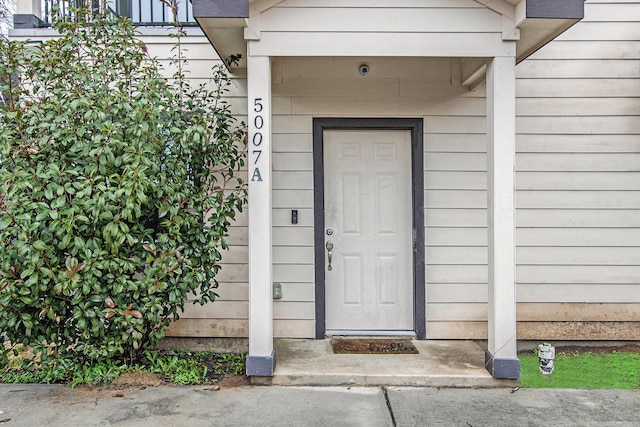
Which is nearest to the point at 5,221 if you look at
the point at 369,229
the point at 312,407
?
the point at 312,407

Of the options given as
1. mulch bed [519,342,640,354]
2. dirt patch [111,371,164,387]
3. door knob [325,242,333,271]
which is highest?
door knob [325,242,333,271]

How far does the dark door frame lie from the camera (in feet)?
15.9

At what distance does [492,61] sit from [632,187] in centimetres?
209

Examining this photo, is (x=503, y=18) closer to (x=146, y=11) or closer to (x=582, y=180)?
(x=582, y=180)

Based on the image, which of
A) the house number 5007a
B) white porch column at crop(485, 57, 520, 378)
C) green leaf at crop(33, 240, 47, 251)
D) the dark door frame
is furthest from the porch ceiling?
green leaf at crop(33, 240, 47, 251)

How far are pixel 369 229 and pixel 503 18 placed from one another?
215 centimetres

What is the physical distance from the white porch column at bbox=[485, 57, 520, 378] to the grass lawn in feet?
1.10

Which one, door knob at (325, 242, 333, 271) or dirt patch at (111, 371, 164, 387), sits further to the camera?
door knob at (325, 242, 333, 271)

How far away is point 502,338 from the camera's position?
380 cm

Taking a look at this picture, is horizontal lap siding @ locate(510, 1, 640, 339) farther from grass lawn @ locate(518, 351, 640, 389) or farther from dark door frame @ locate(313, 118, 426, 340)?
dark door frame @ locate(313, 118, 426, 340)

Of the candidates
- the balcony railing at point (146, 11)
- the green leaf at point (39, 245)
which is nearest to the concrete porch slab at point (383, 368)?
the green leaf at point (39, 245)

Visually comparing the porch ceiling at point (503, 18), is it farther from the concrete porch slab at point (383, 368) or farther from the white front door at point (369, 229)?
the concrete porch slab at point (383, 368)

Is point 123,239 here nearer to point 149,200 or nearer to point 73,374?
point 149,200

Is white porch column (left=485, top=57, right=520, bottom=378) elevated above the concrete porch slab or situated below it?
above
